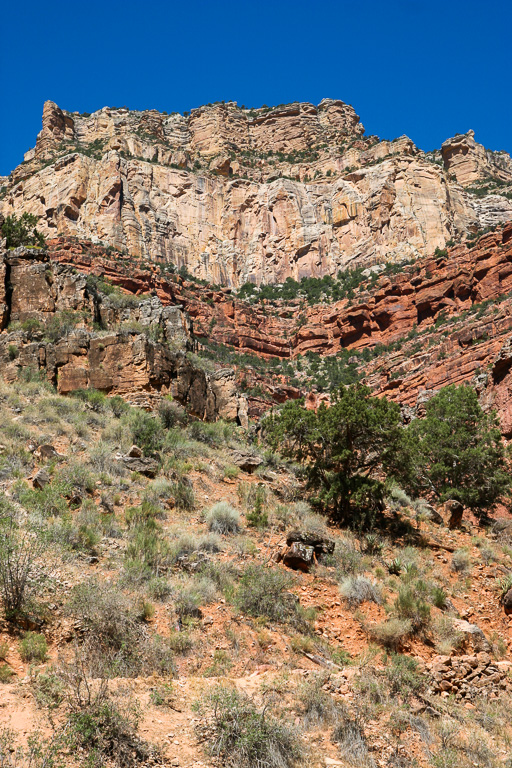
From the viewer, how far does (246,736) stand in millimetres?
5684

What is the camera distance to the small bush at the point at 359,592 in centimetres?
1000

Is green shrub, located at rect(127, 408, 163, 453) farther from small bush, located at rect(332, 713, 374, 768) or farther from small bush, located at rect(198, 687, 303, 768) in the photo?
small bush, located at rect(332, 713, 374, 768)

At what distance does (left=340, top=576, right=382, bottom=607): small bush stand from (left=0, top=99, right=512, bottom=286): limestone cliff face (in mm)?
63441

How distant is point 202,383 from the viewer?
69.8ft

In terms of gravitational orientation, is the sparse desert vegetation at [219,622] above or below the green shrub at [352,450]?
below

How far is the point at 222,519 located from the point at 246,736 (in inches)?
251

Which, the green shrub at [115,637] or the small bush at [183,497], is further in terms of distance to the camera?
the small bush at [183,497]

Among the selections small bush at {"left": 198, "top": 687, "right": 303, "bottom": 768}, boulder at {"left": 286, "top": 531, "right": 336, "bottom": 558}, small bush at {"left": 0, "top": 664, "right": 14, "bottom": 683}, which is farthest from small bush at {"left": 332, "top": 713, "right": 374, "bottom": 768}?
boulder at {"left": 286, "top": 531, "right": 336, "bottom": 558}

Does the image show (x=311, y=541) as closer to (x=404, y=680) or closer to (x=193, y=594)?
(x=193, y=594)

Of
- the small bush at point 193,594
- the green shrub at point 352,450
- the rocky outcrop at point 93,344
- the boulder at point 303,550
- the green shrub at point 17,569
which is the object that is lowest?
the small bush at point 193,594

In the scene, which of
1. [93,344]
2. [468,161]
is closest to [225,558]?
[93,344]

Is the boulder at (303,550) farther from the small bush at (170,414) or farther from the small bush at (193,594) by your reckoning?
the small bush at (170,414)

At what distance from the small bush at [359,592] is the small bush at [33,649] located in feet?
17.3

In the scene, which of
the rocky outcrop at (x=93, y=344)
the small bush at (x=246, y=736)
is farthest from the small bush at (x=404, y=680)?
the rocky outcrop at (x=93, y=344)
